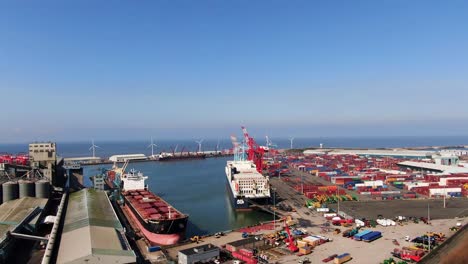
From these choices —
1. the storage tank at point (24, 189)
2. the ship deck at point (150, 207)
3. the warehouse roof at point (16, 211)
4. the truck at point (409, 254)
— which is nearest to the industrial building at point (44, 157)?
the storage tank at point (24, 189)

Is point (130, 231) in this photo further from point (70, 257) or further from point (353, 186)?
point (353, 186)

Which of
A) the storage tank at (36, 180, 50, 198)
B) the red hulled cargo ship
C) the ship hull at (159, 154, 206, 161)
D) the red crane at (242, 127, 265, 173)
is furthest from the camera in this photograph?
the ship hull at (159, 154, 206, 161)

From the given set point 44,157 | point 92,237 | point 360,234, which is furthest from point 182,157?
point 92,237

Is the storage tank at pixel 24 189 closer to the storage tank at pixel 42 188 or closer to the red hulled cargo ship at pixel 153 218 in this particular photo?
the storage tank at pixel 42 188

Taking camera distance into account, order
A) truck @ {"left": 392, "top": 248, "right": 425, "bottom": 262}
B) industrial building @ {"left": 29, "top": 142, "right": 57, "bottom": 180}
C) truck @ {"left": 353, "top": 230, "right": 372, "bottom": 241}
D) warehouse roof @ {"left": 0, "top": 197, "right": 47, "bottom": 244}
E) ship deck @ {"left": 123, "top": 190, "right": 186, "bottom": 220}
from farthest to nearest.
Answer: industrial building @ {"left": 29, "top": 142, "right": 57, "bottom": 180}
ship deck @ {"left": 123, "top": 190, "right": 186, "bottom": 220}
truck @ {"left": 353, "top": 230, "right": 372, "bottom": 241}
warehouse roof @ {"left": 0, "top": 197, "right": 47, "bottom": 244}
truck @ {"left": 392, "top": 248, "right": 425, "bottom": 262}

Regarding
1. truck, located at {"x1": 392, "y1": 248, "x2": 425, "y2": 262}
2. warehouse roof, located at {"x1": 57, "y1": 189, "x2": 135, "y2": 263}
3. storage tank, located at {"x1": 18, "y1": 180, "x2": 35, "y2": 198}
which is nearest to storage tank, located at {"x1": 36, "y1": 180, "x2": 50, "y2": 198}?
storage tank, located at {"x1": 18, "y1": 180, "x2": 35, "y2": 198}

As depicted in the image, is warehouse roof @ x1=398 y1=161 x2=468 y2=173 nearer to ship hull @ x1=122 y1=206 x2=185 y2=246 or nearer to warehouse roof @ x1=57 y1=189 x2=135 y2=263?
ship hull @ x1=122 y1=206 x2=185 y2=246

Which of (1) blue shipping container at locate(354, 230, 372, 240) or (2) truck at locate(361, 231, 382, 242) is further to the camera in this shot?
(1) blue shipping container at locate(354, 230, 372, 240)
